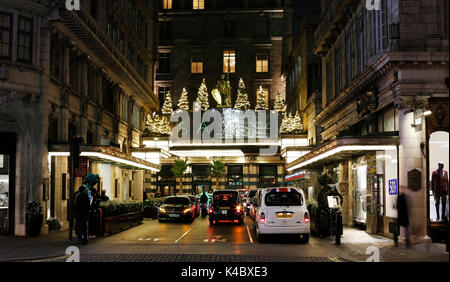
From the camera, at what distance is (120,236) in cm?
2431

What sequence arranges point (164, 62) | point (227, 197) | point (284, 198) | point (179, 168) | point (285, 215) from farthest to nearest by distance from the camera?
1. point (164, 62)
2. point (179, 168)
3. point (227, 197)
4. point (284, 198)
5. point (285, 215)

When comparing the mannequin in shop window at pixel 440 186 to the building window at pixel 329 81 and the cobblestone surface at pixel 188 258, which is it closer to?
the cobblestone surface at pixel 188 258

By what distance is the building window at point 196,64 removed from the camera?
8331 cm

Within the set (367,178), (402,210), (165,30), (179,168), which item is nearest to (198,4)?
(165,30)

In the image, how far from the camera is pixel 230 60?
274 feet

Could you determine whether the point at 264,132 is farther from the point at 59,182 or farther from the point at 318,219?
the point at 318,219

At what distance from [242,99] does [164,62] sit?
52.2 ft

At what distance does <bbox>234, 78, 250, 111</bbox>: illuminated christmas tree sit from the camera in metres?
72.8

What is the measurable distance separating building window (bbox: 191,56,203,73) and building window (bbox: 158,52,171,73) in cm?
345

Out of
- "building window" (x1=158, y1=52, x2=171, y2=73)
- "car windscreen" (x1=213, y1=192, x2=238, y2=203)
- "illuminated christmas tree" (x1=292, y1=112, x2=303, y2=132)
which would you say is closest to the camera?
"car windscreen" (x1=213, y1=192, x2=238, y2=203)

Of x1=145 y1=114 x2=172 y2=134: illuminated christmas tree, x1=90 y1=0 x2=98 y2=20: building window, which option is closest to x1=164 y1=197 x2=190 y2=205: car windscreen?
x1=90 y1=0 x2=98 y2=20: building window

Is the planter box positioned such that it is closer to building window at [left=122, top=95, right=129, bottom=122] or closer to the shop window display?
the shop window display

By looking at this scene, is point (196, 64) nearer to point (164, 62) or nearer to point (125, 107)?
point (164, 62)

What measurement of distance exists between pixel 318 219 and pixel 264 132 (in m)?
41.4
